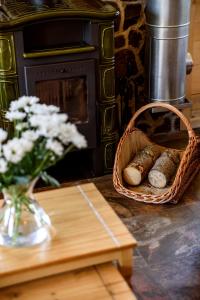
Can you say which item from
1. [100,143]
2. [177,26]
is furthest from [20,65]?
[177,26]

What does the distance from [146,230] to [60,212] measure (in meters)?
0.78

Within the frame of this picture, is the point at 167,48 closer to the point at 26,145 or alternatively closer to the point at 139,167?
the point at 139,167

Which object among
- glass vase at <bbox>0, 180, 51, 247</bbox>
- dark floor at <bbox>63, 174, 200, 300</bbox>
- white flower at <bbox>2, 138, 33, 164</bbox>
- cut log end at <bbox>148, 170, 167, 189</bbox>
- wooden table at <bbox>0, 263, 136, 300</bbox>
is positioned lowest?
dark floor at <bbox>63, 174, 200, 300</bbox>

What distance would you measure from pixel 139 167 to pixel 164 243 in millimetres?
529

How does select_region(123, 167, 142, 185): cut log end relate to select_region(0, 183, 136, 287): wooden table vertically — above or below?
below

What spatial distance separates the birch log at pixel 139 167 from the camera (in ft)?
9.05

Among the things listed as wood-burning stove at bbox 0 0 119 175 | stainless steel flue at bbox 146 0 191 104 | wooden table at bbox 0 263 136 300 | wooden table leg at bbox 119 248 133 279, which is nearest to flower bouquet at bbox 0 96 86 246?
wooden table at bbox 0 263 136 300

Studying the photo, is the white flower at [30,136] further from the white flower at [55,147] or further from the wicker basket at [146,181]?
the wicker basket at [146,181]

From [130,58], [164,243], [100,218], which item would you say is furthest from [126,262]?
[130,58]

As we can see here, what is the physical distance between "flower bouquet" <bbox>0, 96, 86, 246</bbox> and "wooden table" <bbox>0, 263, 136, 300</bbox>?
5.4 inches

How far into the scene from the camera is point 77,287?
5.23ft

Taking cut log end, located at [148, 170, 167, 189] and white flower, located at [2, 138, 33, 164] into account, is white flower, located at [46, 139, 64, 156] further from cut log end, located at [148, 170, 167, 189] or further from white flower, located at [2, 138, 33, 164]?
Result: cut log end, located at [148, 170, 167, 189]

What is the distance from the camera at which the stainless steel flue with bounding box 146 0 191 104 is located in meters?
2.82

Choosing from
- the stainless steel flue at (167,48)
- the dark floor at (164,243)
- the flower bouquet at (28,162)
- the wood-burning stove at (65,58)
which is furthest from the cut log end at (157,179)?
the flower bouquet at (28,162)
